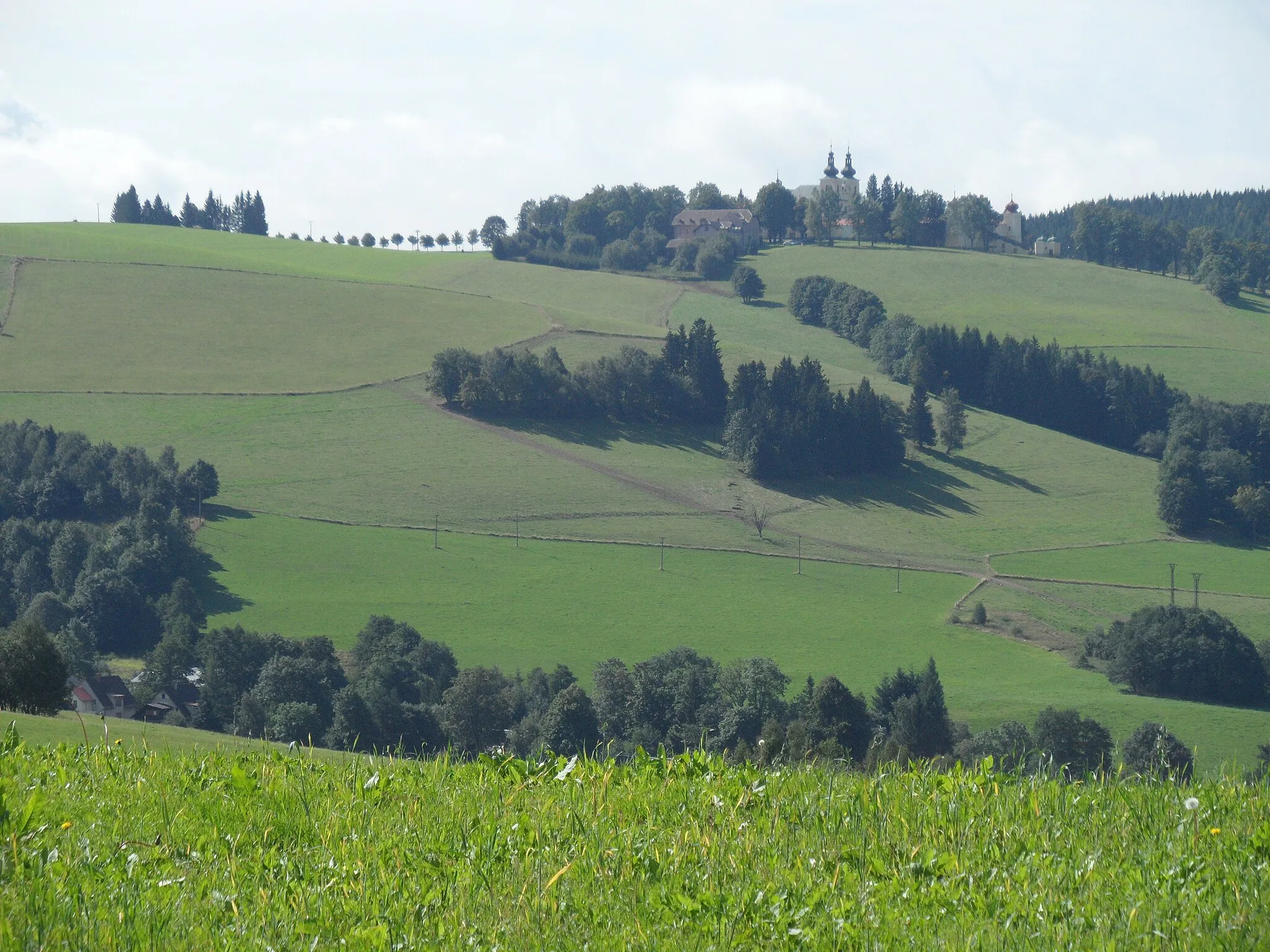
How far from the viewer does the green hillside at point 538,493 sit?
76750 mm

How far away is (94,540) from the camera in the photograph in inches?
3538

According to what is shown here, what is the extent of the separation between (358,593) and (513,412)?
4358cm

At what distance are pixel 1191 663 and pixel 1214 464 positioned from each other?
5351 cm

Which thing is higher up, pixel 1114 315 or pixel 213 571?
pixel 1114 315

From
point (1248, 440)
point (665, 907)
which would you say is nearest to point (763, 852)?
point (665, 907)

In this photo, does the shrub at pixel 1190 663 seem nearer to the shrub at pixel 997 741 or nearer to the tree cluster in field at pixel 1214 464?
the shrub at pixel 997 741

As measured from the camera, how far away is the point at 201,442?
103750mm

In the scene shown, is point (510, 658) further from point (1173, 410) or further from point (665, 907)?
point (1173, 410)

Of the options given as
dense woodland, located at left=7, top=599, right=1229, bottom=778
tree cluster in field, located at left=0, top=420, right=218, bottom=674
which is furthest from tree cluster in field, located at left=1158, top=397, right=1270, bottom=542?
tree cluster in field, located at left=0, top=420, right=218, bottom=674

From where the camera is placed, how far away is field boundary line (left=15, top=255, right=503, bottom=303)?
5861 inches

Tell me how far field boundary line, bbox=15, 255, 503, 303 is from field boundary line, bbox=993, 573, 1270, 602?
8730cm

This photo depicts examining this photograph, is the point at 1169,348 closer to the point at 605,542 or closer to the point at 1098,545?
the point at 1098,545

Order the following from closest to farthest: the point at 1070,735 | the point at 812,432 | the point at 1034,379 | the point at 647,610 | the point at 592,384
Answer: the point at 1070,735, the point at 647,610, the point at 812,432, the point at 592,384, the point at 1034,379

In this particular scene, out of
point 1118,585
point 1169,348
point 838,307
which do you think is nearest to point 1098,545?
point 1118,585
